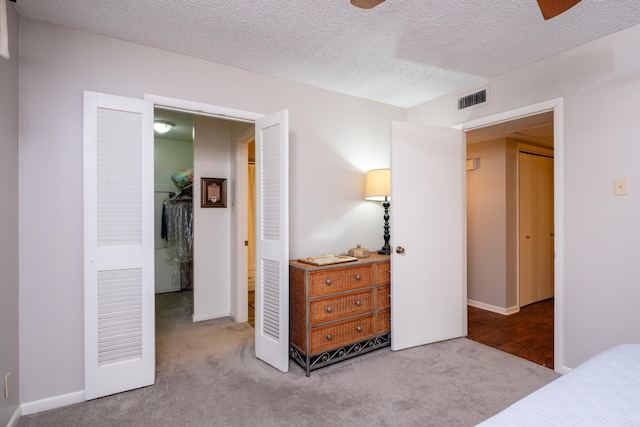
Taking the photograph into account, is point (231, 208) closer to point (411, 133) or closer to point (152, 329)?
point (152, 329)

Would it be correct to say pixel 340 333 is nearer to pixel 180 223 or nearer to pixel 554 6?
pixel 554 6

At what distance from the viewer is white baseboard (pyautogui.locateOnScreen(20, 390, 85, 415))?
2064 mm

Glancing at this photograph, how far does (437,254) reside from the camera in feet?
10.4

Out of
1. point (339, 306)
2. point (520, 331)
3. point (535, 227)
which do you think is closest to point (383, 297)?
point (339, 306)

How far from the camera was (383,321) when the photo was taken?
3.00m

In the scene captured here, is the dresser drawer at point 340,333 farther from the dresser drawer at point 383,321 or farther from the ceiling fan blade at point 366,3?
the ceiling fan blade at point 366,3

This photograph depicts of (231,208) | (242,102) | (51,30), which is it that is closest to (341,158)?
(242,102)

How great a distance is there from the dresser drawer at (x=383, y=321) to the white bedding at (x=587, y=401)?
5.89ft

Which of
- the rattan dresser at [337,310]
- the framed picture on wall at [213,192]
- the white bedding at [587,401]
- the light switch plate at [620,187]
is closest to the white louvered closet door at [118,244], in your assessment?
the rattan dresser at [337,310]

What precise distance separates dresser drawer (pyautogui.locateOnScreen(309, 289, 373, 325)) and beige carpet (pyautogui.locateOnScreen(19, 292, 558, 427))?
39cm

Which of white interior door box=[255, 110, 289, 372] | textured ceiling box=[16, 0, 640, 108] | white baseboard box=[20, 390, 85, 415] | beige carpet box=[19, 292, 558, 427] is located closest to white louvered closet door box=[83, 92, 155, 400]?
white baseboard box=[20, 390, 85, 415]

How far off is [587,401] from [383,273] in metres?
2.00

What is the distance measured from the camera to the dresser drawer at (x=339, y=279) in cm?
259

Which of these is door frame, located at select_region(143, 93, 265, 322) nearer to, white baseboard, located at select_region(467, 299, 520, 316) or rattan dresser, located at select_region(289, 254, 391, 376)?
rattan dresser, located at select_region(289, 254, 391, 376)
